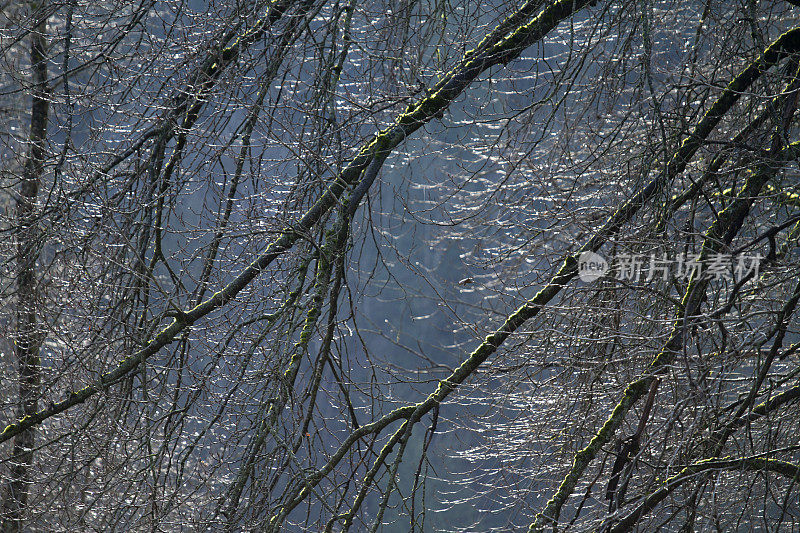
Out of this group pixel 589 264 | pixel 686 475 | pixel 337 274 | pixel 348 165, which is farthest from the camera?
pixel 589 264

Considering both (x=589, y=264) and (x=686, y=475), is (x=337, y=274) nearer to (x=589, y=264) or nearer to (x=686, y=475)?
(x=589, y=264)

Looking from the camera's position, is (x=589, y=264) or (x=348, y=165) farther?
(x=589, y=264)

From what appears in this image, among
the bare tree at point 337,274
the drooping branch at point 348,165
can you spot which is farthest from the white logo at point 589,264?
the drooping branch at point 348,165

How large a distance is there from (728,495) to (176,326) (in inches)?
103

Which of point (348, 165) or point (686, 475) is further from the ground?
point (348, 165)

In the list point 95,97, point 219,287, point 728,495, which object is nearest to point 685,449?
point 728,495

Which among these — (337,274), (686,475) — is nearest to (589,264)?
(686,475)

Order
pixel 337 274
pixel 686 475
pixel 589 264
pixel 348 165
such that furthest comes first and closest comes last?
pixel 589 264 < pixel 348 165 < pixel 337 274 < pixel 686 475

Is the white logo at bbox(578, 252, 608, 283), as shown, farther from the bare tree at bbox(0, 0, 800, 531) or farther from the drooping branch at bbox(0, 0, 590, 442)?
the drooping branch at bbox(0, 0, 590, 442)

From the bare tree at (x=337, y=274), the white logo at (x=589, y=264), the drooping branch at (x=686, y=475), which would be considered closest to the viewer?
the drooping branch at (x=686, y=475)

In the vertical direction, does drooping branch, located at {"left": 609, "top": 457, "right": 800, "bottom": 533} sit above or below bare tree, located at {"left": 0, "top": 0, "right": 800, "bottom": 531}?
below

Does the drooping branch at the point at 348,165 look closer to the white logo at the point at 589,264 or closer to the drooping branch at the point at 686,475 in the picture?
the white logo at the point at 589,264

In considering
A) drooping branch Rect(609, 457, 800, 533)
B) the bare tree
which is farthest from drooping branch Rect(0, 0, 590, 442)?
drooping branch Rect(609, 457, 800, 533)

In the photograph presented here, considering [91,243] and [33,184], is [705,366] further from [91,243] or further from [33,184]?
[33,184]
